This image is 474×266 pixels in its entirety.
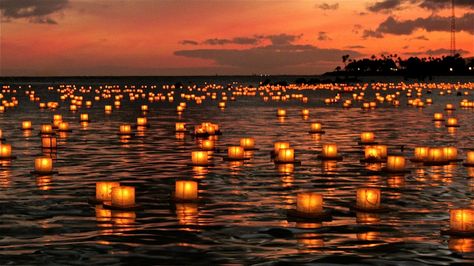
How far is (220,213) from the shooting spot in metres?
20.6

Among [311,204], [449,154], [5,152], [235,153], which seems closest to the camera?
[311,204]

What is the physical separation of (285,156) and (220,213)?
11083mm

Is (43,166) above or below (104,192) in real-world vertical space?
above

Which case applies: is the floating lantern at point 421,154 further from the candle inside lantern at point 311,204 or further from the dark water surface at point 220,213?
the candle inside lantern at point 311,204

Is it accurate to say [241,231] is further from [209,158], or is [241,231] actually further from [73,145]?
[73,145]

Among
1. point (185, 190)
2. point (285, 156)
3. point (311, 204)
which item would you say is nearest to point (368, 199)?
point (311, 204)

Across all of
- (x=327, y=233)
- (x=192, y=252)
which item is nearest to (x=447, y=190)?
(x=327, y=233)

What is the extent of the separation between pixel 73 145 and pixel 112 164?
8651 millimetres

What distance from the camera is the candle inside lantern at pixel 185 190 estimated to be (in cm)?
2184

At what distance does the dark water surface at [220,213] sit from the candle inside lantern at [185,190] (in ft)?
1.43

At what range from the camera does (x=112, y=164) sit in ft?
104

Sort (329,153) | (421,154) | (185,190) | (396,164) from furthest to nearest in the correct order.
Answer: (329,153) < (421,154) < (396,164) < (185,190)

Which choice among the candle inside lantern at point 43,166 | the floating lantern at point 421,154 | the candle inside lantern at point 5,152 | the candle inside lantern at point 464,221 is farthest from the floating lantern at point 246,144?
the candle inside lantern at point 464,221

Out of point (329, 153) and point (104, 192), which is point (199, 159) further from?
point (104, 192)
